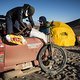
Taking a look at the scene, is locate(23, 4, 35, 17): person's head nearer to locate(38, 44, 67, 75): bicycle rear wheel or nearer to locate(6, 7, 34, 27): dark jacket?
locate(6, 7, 34, 27): dark jacket

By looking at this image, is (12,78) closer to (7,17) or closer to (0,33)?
(0,33)

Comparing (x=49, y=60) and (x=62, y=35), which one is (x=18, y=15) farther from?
(x=62, y=35)

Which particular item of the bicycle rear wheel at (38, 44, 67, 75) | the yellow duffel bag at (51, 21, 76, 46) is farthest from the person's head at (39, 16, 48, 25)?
the yellow duffel bag at (51, 21, 76, 46)

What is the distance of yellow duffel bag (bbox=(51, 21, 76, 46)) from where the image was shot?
12.1 m

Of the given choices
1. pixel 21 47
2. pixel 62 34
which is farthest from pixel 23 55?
pixel 62 34

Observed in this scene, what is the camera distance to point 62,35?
12.3 m

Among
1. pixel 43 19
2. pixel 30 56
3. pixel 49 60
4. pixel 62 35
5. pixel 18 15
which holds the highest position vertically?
pixel 43 19

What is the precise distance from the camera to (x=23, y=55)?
5355 millimetres

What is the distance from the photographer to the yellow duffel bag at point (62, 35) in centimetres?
1215

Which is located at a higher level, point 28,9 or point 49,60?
point 28,9

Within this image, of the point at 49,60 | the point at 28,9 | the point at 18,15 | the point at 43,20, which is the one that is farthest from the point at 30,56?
the point at 43,20

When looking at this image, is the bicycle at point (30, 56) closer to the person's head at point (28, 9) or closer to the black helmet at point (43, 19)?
the person's head at point (28, 9)

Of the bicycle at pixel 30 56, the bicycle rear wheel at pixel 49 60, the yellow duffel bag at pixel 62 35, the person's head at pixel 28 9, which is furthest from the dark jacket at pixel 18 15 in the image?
the yellow duffel bag at pixel 62 35

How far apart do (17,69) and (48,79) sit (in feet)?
2.70
